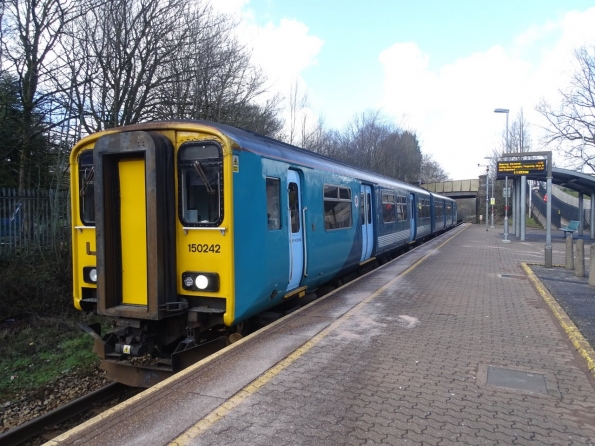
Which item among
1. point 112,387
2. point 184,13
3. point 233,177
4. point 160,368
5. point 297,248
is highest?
point 184,13

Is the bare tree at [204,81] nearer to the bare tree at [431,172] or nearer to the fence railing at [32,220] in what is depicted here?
the fence railing at [32,220]

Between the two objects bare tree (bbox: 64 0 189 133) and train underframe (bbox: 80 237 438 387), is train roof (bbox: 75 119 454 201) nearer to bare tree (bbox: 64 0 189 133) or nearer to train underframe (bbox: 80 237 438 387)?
train underframe (bbox: 80 237 438 387)

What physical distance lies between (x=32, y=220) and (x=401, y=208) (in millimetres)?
11111

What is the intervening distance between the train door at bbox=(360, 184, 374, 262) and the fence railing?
695cm

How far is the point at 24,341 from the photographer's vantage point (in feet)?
25.6

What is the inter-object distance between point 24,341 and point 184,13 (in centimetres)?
1065

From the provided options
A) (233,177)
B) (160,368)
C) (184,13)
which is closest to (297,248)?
(233,177)

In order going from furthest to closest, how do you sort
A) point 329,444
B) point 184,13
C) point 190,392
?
point 184,13 → point 190,392 → point 329,444

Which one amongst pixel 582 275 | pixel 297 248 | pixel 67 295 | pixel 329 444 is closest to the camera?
pixel 329 444

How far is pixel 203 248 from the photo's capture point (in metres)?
5.11

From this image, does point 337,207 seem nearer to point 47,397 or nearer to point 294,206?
point 294,206

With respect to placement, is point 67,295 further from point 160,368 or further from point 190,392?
point 190,392

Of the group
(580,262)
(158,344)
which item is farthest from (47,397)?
(580,262)

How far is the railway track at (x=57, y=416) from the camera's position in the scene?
4.54 meters
